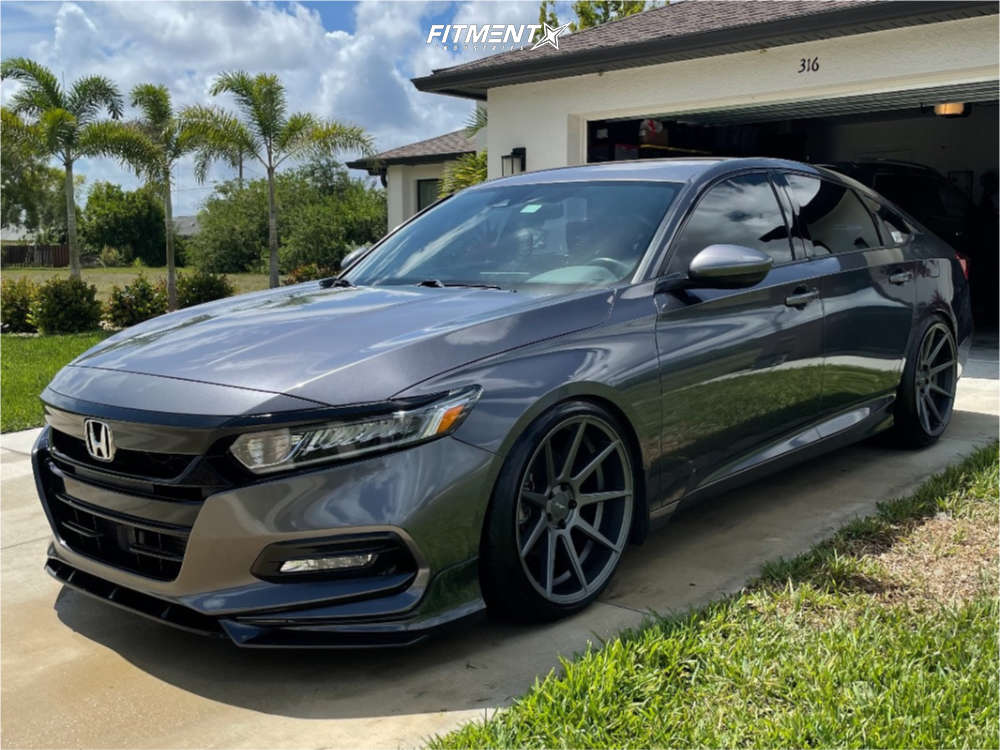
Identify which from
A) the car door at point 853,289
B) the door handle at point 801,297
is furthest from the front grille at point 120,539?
the car door at point 853,289

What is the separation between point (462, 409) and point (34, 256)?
63586 mm

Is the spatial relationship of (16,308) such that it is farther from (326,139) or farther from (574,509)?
(574,509)

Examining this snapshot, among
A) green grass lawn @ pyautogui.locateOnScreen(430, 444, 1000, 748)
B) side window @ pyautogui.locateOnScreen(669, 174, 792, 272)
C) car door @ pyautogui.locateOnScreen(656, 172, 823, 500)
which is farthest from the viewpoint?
side window @ pyautogui.locateOnScreen(669, 174, 792, 272)

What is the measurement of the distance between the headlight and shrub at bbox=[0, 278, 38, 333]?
15.0 m

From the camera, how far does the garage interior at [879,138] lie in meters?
12.8

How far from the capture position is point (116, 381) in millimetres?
3229

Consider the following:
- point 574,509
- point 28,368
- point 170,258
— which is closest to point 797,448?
point 574,509

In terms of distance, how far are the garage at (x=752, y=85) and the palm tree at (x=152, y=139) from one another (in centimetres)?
850

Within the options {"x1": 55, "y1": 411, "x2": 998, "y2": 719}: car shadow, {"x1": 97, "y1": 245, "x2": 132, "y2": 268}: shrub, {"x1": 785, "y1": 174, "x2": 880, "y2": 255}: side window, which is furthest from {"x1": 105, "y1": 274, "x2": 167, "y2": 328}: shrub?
{"x1": 97, "y1": 245, "x2": 132, "y2": 268}: shrub

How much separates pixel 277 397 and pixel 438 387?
471mm

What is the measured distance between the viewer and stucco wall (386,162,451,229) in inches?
888

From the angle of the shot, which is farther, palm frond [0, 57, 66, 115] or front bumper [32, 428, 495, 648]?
palm frond [0, 57, 66, 115]

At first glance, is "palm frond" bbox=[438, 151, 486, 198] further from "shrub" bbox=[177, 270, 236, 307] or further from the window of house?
the window of house

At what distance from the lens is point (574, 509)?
11.3ft
